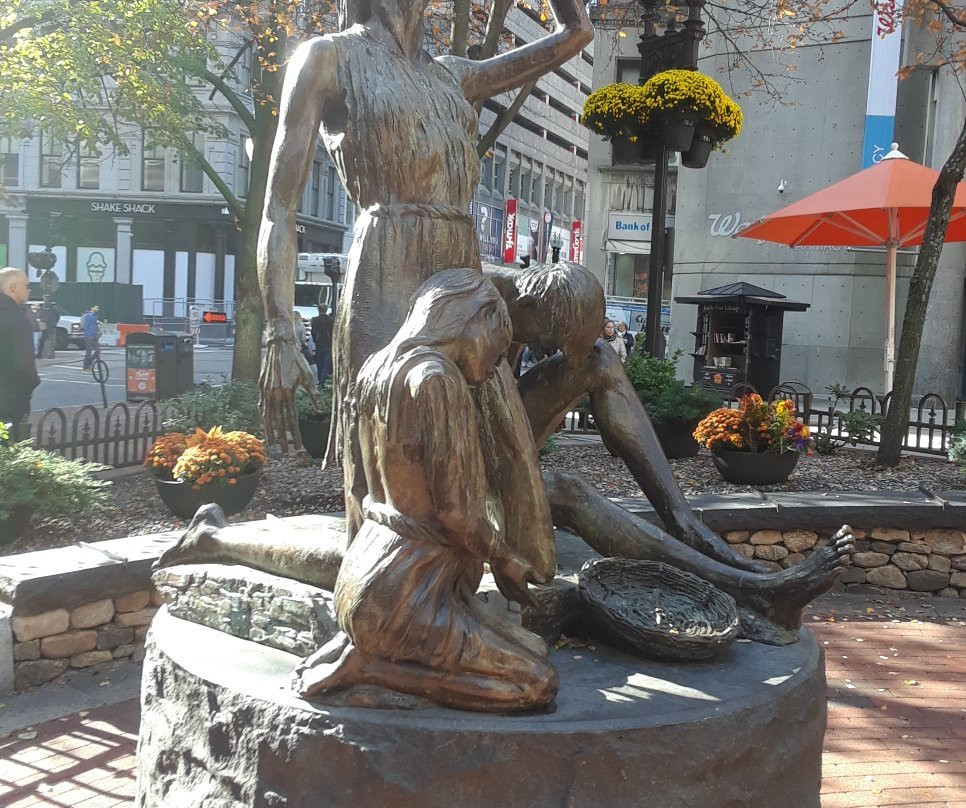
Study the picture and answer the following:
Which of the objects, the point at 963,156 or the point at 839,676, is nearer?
the point at 839,676

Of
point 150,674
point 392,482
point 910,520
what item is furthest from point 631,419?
point 910,520

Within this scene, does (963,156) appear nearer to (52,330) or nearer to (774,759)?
(774,759)

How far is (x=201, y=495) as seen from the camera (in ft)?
20.7

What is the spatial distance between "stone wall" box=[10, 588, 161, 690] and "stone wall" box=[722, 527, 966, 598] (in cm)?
Answer: 367

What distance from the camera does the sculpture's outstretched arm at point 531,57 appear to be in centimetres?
316

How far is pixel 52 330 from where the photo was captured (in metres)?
25.6

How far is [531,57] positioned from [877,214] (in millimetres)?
9585

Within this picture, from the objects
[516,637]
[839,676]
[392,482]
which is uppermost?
[392,482]

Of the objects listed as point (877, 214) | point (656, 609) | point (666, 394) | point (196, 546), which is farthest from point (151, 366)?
point (656, 609)

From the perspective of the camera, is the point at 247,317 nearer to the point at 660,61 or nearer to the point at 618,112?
the point at 618,112

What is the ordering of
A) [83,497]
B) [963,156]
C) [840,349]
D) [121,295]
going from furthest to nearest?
[121,295], [840,349], [963,156], [83,497]

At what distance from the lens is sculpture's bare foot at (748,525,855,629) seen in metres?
2.76

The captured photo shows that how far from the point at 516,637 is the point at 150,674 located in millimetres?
1146

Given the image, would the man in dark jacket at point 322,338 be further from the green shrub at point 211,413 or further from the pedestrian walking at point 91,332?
the green shrub at point 211,413
